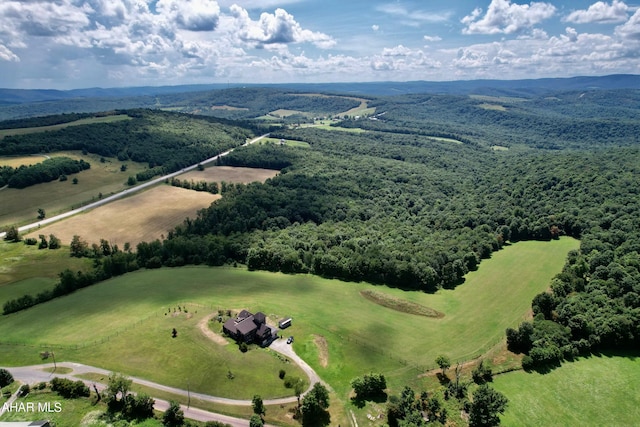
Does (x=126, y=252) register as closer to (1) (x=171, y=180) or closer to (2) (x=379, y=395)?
(1) (x=171, y=180)

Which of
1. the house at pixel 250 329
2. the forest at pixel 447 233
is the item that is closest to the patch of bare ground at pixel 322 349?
the house at pixel 250 329

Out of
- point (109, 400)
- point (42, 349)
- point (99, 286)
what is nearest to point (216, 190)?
point (99, 286)

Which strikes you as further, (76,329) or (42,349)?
(76,329)

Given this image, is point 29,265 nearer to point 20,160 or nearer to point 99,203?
point 99,203

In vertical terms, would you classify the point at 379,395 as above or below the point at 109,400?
below

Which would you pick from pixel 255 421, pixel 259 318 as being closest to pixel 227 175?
pixel 259 318

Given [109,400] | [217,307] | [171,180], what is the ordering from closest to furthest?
1. [109,400]
2. [217,307]
3. [171,180]

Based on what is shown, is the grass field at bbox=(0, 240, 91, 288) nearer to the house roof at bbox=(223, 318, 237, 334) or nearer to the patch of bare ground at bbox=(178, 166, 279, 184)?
the house roof at bbox=(223, 318, 237, 334)

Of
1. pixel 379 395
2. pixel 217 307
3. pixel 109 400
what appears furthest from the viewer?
pixel 217 307
